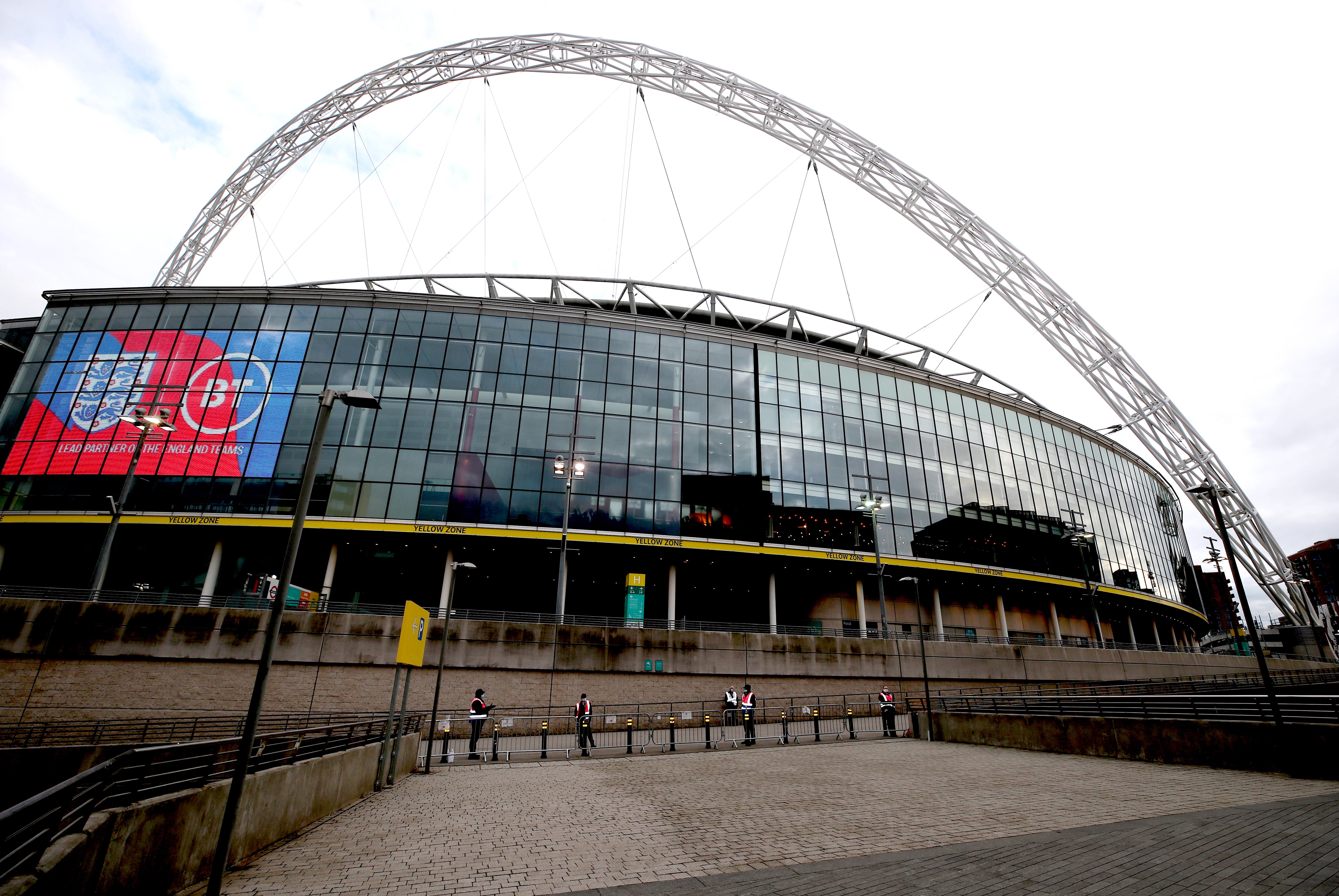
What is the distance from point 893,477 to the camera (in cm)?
4434

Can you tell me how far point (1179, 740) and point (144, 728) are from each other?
32347 mm

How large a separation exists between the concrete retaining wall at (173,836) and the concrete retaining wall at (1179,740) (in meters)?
17.5

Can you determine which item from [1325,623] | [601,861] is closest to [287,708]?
[601,861]

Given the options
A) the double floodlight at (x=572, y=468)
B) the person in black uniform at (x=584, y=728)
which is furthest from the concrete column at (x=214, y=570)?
the person in black uniform at (x=584, y=728)

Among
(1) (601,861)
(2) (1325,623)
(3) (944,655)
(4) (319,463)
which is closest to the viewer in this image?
(1) (601,861)

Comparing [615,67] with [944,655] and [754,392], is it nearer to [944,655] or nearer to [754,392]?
[754,392]

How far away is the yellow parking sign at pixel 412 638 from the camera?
13969 millimetres

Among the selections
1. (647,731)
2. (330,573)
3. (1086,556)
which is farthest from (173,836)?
(1086,556)

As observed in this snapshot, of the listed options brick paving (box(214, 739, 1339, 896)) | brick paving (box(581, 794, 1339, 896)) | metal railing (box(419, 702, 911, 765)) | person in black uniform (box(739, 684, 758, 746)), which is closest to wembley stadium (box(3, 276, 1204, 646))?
metal railing (box(419, 702, 911, 765))

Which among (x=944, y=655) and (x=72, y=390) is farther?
(x=72, y=390)

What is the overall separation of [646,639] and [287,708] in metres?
15.4

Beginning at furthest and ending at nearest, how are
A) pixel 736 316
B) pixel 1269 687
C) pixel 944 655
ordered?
1. pixel 736 316
2. pixel 944 655
3. pixel 1269 687

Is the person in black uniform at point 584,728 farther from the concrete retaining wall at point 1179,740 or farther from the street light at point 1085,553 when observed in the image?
the street light at point 1085,553

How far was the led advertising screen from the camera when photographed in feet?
120
